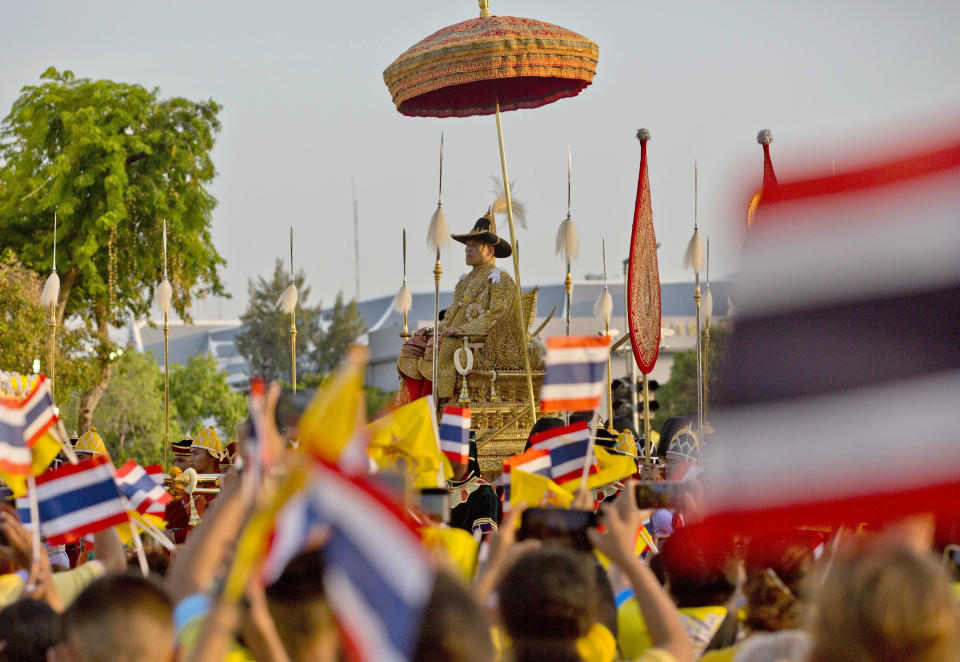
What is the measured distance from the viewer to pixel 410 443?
560cm

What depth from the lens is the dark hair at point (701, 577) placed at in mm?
3971

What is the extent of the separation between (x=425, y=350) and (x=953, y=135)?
9236 millimetres

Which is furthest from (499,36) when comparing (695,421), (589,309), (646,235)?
(589,309)

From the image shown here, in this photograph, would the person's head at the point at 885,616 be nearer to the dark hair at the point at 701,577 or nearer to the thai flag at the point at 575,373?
the dark hair at the point at 701,577

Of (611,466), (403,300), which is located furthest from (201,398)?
(611,466)

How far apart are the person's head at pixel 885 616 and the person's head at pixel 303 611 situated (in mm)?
1104

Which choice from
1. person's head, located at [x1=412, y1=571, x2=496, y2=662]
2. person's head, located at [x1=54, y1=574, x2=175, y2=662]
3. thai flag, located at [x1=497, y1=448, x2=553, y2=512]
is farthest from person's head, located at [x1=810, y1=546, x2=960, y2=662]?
thai flag, located at [x1=497, y1=448, x2=553, y2=512]

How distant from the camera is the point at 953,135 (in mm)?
3061

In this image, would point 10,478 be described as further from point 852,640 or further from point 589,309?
point 589,309

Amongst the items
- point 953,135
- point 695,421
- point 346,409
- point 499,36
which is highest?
point 499,36

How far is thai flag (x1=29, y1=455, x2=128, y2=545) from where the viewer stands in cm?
477

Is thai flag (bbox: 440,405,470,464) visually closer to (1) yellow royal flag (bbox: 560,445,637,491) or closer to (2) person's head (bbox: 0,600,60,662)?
(1) yellow royal flag (bbox: 560,445,637,491)

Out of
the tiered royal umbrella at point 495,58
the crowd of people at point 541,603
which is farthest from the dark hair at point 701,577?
the tiered royal umbrella at point 495,58

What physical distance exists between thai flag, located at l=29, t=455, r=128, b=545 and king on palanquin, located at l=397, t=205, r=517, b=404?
6927 millimetres
